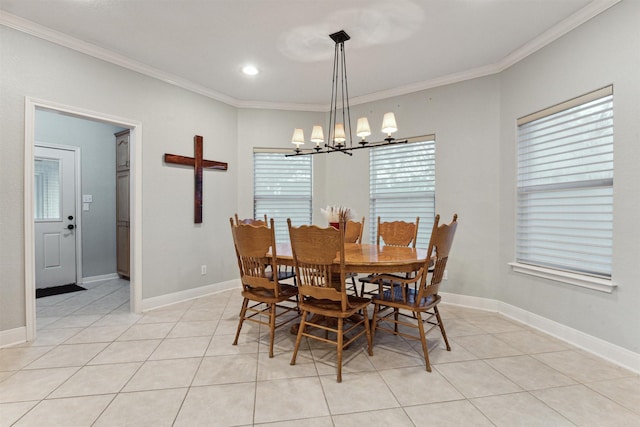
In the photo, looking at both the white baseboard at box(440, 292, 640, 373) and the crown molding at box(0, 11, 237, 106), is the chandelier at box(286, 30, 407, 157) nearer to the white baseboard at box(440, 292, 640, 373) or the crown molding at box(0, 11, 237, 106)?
the crown molding at box(0, 11, 237, 106)

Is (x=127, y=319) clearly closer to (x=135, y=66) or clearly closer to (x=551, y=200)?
(x=135, y=66)

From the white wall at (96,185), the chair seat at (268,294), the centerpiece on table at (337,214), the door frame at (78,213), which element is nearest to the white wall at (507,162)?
the centerpiece on table at (337,214)

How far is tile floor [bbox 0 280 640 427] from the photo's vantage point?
1.66 m

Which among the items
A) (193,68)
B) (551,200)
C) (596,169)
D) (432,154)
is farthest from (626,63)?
(193,68)

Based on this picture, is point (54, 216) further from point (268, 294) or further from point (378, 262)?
point (378, 262)

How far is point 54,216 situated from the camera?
14.4 ft

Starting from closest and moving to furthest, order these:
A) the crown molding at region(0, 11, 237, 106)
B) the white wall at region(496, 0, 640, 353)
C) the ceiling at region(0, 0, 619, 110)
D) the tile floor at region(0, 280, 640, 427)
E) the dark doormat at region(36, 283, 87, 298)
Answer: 1. the tile floor at region(0, 280, 640, 427)
2. the white wall at region(496, 0, 640, 353)
3. the ceiling at region(0, 0, 619, 110)
4. the crown molding at region(0, 11, 237, 106)
5. the dark doormat at region(36, 283, 87, 298)

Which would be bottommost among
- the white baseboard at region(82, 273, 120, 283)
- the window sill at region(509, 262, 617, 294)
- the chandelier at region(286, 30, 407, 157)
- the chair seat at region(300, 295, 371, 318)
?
the white baseboard at region(82, 273, 120, 283)

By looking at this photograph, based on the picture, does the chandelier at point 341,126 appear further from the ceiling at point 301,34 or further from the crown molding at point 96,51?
the crown molding at point 96,51

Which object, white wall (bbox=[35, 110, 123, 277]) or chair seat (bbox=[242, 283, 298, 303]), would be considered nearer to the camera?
chair seat (bbox=[242, 283, 298, 303])

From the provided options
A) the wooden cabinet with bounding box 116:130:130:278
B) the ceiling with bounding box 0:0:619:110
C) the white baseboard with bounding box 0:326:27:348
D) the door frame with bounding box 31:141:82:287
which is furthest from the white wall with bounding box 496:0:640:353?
the door frame with bounding box 31:141:82:287

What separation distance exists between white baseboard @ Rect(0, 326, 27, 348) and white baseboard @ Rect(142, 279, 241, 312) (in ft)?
3.21

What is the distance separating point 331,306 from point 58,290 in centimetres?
424

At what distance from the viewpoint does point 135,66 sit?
3.31 metres
